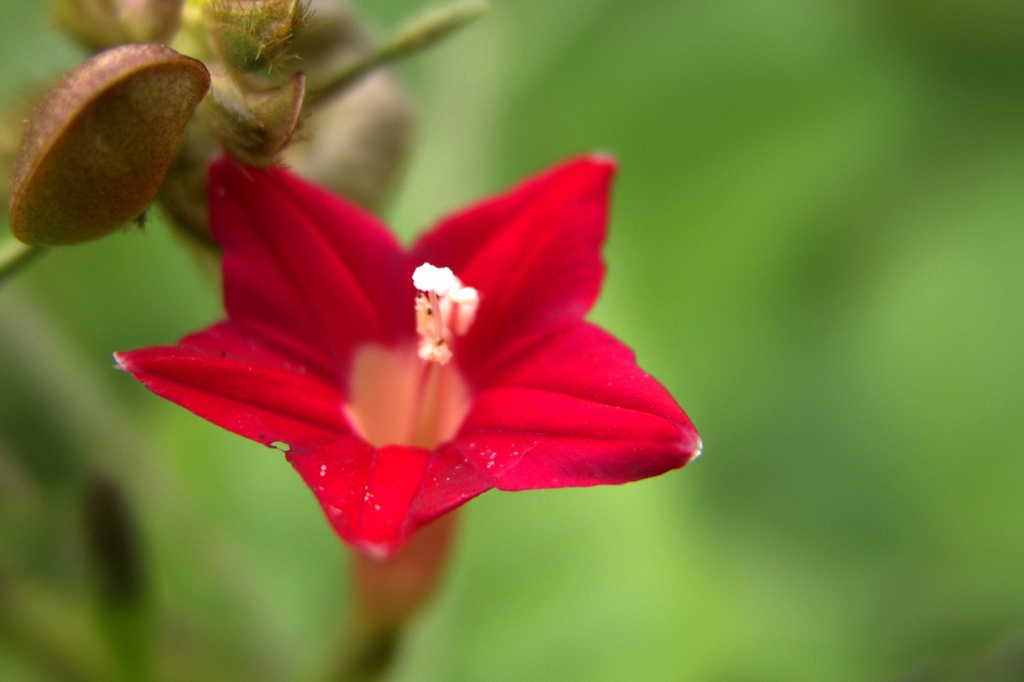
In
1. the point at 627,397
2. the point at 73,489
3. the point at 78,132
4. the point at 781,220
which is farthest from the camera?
the point at 781,220

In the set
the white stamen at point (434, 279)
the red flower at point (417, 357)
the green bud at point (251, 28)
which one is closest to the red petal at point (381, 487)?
the red flower at point (417, 357)

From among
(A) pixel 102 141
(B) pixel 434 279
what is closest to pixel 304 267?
(B) pixel 434 279

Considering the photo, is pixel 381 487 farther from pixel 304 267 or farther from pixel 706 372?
pixel 706 372

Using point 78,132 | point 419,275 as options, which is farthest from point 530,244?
point 78,132

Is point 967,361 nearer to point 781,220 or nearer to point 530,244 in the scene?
point 781,220

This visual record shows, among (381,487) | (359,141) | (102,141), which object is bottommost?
(381,487)

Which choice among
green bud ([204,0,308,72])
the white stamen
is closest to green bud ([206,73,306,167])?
green bud ([204,0,308,72])
